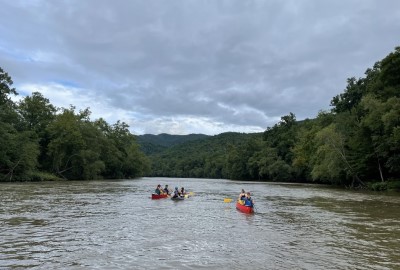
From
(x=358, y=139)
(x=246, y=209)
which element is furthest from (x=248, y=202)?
(x=358, y=139)

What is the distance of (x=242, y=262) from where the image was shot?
11578mm

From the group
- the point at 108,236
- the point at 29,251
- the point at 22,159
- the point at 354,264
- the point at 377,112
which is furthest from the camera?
the point at 22,159

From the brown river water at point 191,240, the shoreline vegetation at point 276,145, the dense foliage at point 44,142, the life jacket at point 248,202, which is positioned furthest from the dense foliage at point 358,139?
the dense foliage at point 44,142

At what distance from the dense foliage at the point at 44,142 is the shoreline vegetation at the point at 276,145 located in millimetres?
155

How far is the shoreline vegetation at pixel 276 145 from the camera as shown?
5166 centimetres

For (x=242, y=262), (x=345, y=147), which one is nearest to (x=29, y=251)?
(x=242, y=262)

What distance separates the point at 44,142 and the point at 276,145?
73053mm

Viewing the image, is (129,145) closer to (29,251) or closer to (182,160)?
(182,160)

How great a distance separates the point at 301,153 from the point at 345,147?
93.1ft

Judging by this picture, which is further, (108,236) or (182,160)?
(182,160)

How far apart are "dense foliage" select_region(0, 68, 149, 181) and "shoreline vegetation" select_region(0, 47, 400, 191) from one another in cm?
16

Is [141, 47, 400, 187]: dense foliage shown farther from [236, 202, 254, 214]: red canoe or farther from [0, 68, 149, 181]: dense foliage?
[0, 68, 149, 181]: dense foliage

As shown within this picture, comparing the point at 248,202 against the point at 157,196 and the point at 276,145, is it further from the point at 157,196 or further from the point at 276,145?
the point at 276,145

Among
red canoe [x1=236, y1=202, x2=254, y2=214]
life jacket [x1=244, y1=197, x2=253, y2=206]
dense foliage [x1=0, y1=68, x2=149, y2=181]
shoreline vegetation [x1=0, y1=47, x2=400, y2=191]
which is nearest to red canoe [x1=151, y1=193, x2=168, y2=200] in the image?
red canoe [x1=236, y1=202, x2=254, y2=214]
